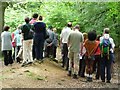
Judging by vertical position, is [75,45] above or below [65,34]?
below

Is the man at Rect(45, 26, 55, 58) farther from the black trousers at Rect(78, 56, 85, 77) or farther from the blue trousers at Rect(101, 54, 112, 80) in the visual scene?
the blue trousers at Rect(101, 54, 112, 80)

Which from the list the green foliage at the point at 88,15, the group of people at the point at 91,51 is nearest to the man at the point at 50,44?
the green foliage at the point at 88,15

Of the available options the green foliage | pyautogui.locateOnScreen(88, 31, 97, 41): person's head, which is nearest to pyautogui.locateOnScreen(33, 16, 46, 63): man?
pyautogui.locateOnScreen(88, 31, 97, 41): person's head

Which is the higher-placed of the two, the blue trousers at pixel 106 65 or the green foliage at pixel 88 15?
the green foliage at pixel 88 15

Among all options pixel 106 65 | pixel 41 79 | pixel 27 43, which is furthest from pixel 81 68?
pixel 41 79

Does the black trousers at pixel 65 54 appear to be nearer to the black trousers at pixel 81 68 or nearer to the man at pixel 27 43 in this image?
the black trousers at pixel 81 68

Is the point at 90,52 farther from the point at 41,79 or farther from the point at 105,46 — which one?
the point at 41,79

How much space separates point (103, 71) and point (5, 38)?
462cm

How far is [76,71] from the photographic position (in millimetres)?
13047

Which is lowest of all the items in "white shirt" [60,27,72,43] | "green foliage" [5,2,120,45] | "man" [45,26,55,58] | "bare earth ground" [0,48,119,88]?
"bare earth ground" [0,48,119,88]

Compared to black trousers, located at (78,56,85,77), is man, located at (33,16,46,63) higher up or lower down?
higher up

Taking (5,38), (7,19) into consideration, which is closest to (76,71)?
(5,38)

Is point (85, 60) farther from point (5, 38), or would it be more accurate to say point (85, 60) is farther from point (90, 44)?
point (5, 38)

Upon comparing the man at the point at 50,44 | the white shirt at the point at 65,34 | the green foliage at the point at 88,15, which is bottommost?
the man at the point at 50,44
